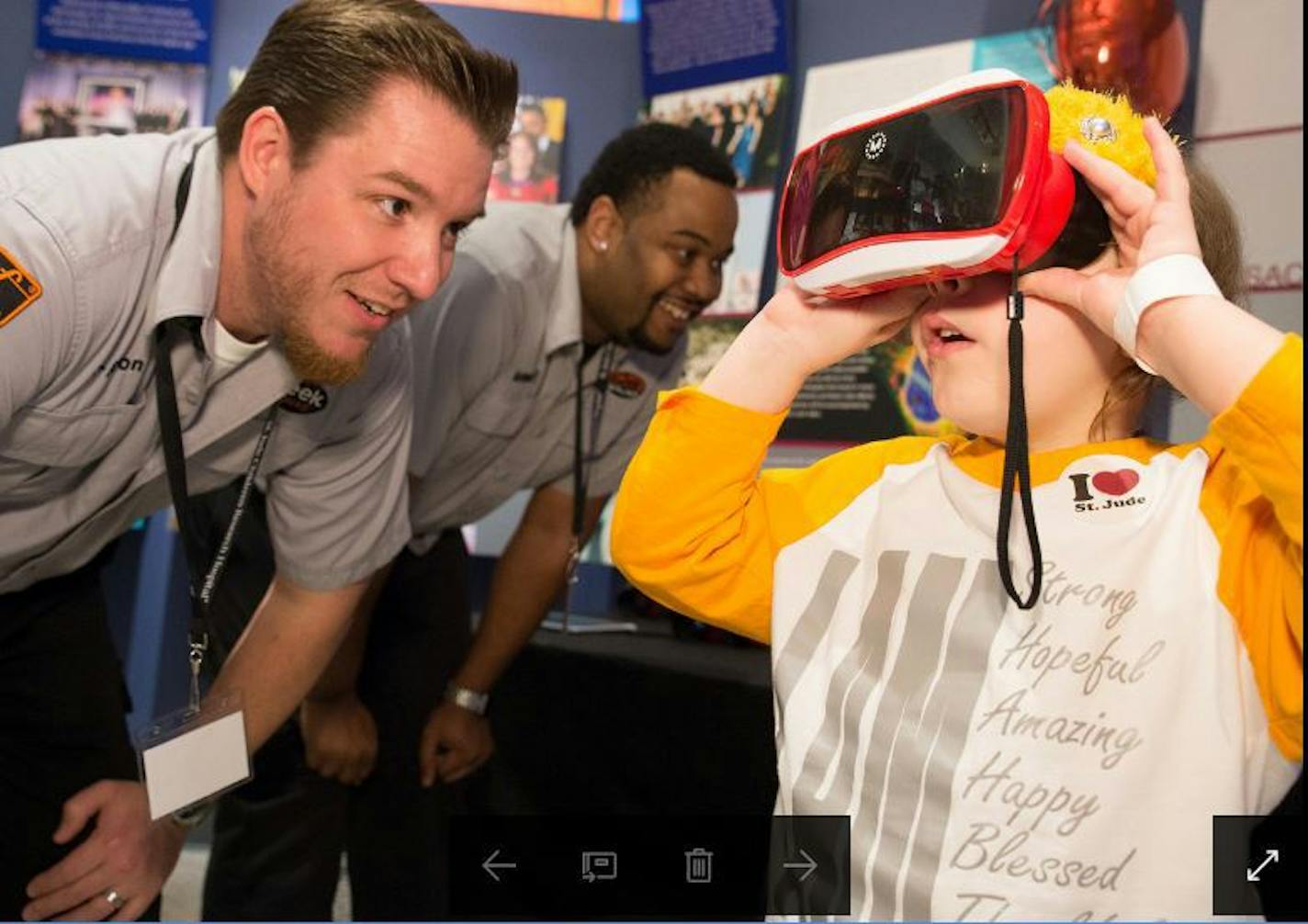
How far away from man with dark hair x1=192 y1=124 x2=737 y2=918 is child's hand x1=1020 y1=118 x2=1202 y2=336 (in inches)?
56.6

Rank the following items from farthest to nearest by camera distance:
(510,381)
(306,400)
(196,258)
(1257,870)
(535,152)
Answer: (535,152), (510,381), (306,400), (196,258), (1257,870)

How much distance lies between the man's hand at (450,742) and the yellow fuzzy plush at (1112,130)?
1.82 meters

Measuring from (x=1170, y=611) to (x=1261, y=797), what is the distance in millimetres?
162

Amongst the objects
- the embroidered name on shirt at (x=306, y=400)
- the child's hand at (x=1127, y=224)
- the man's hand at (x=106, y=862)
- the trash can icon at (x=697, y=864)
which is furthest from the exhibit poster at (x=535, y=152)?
the child's hand at (x=1127, y=224)

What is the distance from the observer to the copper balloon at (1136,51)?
7.43 ft

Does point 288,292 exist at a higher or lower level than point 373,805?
higher

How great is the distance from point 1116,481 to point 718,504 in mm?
352

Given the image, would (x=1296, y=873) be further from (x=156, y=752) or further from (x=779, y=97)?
(x=779, y=97)

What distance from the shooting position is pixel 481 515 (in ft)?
9.07

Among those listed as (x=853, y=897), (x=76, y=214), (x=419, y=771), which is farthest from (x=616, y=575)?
(x=853, y=897)

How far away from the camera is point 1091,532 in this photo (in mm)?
1149

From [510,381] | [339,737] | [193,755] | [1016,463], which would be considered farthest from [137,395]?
[1016,463]

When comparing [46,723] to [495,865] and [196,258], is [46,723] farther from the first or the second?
[495,865]

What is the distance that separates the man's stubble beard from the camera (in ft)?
5.85
